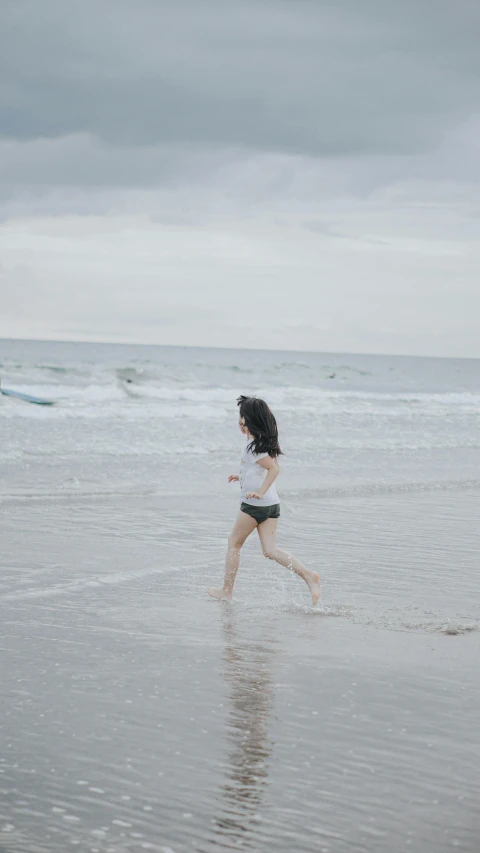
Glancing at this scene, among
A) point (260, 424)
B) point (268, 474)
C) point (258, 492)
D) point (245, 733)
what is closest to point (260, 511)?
point (258, 492)

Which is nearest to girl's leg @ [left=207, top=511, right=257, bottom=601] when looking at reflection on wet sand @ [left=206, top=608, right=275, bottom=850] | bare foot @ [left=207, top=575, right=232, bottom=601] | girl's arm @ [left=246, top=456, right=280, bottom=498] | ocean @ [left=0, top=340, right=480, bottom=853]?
bare foot @ [left=207, top=575, right=232, bottom=601]

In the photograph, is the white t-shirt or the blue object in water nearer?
the white t-shirt

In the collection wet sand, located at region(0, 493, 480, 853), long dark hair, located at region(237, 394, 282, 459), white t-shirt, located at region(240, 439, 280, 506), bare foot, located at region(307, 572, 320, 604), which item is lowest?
wet sand, located at region(0, 493, 480, 853)

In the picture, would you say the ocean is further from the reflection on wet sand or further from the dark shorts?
the dark shorts

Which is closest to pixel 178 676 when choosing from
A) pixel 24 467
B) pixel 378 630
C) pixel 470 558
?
pixel 378 630

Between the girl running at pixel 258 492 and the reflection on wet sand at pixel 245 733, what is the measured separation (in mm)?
841

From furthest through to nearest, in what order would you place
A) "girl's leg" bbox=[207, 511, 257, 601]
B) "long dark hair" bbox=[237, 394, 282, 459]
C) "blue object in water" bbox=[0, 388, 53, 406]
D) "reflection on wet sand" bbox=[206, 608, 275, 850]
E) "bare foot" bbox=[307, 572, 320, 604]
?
1. "blue object in water" bbox=[0, 388, 53, 406]
2. "girl's leg" bbox=[207, 511, 257, 601]
3. "long dark hair" bbox=[237, 394, 282, 459]
4. "bare foot" bbox=[307, 572, 320, 604]
5. "reflection on wet sand" bbox=[206, 608, 275, 850]

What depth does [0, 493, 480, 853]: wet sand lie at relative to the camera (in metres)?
3.32

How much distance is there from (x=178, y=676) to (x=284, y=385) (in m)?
51.6

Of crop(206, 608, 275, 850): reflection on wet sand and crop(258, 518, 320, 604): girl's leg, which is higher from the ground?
crop(258, 518, 320, 604): girl's leg

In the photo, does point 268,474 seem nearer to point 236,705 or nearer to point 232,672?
point 232,672

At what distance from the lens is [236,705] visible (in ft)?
14.8

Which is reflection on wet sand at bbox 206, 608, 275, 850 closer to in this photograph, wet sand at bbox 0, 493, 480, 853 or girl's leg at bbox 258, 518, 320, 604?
wet sand at bbox 0, 493, 480, 853

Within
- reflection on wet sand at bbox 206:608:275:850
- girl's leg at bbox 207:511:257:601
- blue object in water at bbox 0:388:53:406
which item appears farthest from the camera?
blue object in water at bbox 0:388:53:406
